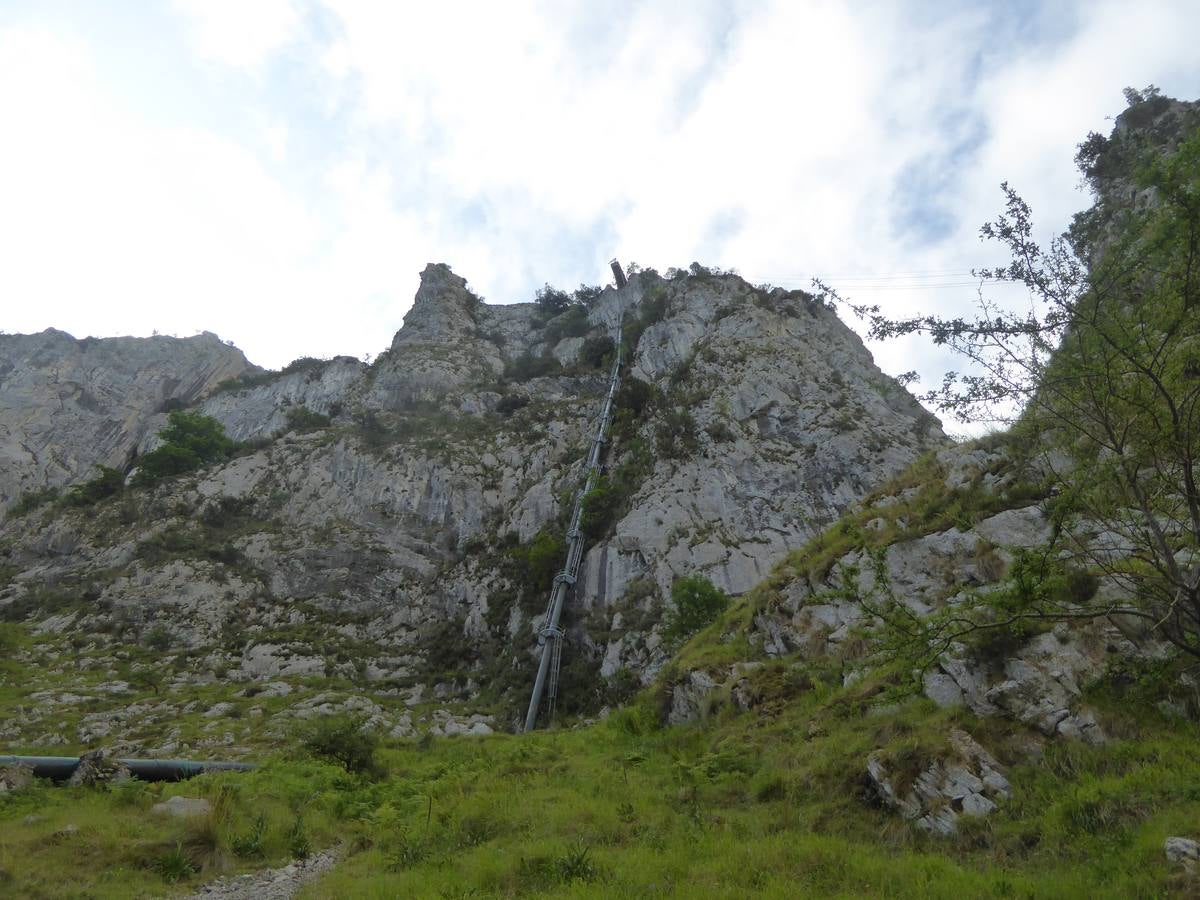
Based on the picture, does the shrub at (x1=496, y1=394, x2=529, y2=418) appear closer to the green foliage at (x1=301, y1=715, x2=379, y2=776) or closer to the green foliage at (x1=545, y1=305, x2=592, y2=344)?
the green foliage at (x1=545, y1=305, x2=592, y2=344)

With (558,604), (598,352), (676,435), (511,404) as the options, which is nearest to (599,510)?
(558,604)

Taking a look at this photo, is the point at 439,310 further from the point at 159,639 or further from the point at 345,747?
the point at 345,747

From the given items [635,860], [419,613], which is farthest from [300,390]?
[635,860]

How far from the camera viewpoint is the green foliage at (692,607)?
23875 millimetres

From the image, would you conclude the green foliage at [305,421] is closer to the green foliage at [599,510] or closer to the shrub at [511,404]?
the shrub at [511,404]

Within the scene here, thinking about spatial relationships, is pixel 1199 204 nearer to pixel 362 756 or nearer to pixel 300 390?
pixel 362 756

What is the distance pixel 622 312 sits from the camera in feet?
205

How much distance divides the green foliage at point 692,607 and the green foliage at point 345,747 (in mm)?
12115

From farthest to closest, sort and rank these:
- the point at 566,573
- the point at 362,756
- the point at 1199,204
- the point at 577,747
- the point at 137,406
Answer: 1. the point at 137,406
2. the point at 566,573
3. the point at 577,747
4. the point at 362,756
5. the point at 1199,204

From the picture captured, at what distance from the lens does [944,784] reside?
26.7ft

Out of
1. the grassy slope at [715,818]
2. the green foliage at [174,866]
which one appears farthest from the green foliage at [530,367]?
the green foliage at [174,866]

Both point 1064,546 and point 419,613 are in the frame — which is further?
point 419,613

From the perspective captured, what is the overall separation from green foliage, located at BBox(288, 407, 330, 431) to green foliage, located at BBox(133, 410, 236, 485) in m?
4.36

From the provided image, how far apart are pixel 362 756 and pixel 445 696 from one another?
12.8 meters
